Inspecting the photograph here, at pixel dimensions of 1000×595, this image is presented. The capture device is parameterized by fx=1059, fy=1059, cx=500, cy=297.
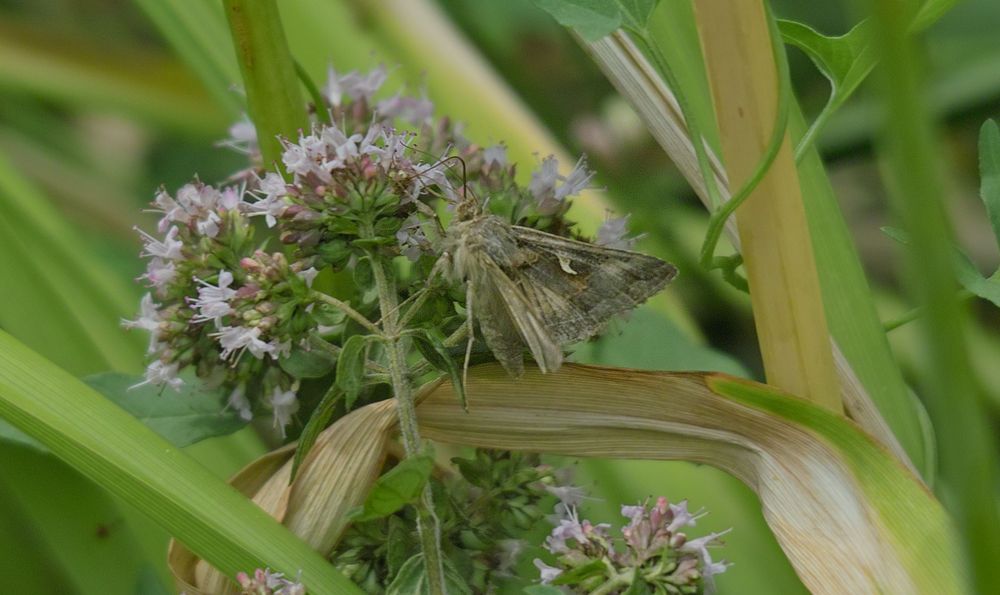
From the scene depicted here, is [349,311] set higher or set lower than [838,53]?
lower

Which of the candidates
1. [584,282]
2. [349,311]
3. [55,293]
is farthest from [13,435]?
[584,282]

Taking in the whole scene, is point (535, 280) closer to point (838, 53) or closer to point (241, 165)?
point (838, 53)

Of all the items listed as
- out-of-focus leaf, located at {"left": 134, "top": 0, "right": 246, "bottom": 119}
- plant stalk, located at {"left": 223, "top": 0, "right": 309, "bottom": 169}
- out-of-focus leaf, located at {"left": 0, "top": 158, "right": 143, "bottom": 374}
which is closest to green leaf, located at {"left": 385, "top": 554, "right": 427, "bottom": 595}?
plant stalk, located at {"left": 223, "top": 0, "right": 309, "bottom": 169}

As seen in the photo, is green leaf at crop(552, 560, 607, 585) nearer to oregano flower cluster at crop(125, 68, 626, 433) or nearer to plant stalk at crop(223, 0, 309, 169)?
oregano flower cluster at crop(125, 68, 626, 433)

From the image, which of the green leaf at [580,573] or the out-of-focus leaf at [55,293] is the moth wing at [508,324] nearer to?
the green leaf at [580,573]

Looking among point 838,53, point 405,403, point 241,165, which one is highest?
point 241,165

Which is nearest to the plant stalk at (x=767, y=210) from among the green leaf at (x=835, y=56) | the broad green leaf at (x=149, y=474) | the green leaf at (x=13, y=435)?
the green leaf at (x=835, y=56)

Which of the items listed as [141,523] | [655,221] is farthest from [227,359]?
[655,221]

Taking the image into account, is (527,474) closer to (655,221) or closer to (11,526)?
(11,526)
